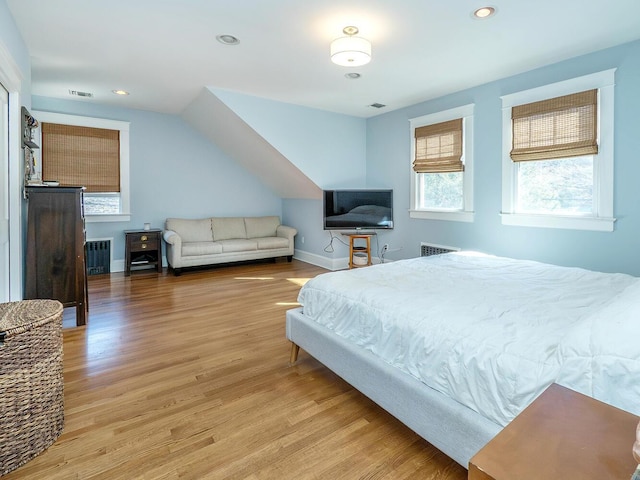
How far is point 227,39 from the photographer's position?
3.05 m

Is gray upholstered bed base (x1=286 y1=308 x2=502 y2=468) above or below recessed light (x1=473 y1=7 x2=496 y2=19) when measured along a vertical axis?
below

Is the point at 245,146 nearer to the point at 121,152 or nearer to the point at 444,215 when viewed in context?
the point at 121,152

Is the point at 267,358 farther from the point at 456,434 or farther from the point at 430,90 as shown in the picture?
the point at 430,90

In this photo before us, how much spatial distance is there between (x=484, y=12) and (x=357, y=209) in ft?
10.4

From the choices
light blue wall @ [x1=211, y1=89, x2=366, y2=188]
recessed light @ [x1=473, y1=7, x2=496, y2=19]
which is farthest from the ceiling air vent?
recessed light @ [x1=473, y1=7, x2=496, y2=19]

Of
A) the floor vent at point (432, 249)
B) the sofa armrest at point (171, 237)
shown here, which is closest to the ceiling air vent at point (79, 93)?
the sofa armrest at point (171, 237)

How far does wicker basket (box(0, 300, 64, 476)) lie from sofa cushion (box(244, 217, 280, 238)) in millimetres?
4780

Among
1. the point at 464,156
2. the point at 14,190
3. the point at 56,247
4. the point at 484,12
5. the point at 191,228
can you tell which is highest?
the point at 484,12

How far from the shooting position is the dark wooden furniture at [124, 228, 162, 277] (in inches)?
211

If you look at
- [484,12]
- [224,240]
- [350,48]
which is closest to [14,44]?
[350,48]

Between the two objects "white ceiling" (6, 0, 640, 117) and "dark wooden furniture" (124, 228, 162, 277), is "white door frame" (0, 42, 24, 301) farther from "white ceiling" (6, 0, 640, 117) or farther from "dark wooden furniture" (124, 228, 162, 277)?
"dark wooden furniture" (124, 228, 162, 277)

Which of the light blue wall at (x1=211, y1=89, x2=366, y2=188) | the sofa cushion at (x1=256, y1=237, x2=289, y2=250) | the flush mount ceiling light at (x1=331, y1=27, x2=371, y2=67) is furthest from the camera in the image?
the sofa cushion at (x1=256, y1=237, x2=289, y2=250)

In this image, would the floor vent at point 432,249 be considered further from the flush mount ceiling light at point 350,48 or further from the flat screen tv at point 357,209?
the flush mount ceiling light at point 350,48

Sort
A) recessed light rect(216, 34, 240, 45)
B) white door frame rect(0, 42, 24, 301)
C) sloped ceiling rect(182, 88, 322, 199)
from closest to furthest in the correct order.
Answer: white door frame rect(0, 42, 24, 301) < recessed light rect(216, 34, 240, 45) < sloped ceiling rect(182, 88, 322, 199)
